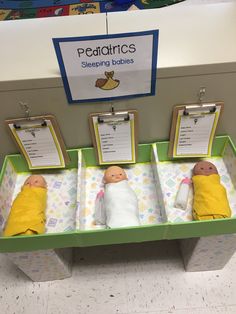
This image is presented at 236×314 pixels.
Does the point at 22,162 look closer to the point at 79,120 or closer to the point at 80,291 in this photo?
the point at 79,120

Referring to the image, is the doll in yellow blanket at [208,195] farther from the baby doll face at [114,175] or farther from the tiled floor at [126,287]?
the tiled floor at [126,287]

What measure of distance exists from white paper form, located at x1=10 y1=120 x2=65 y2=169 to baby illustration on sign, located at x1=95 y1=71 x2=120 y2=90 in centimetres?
18

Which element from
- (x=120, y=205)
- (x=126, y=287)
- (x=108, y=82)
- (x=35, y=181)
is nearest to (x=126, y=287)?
(x=126, y=287)

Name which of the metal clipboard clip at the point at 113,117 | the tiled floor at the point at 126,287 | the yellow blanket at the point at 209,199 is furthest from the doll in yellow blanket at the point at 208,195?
the tiled floor at the point at 126,287

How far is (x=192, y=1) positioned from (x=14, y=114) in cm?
93

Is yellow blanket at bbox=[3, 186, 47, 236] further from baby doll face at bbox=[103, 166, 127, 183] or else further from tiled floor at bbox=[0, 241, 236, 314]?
tiled floor at bbox=[0, 241, 236, 314]

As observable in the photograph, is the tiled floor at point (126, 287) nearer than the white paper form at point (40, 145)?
No

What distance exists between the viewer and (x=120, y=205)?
0.72 m

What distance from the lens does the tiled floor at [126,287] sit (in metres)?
0.90

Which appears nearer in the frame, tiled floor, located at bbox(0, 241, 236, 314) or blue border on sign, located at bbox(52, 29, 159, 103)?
blue border on sign, located at bbox(52, 29, 159, 103)

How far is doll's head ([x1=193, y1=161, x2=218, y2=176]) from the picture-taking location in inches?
29.3

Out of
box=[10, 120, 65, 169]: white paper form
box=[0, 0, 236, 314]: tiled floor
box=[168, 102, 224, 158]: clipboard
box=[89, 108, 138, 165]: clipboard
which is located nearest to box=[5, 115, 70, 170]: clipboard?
box=[10, 120, 65, 169]: white paper form

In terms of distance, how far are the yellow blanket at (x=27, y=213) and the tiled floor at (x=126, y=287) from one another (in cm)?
37

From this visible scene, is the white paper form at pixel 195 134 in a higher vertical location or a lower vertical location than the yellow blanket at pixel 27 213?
higher
